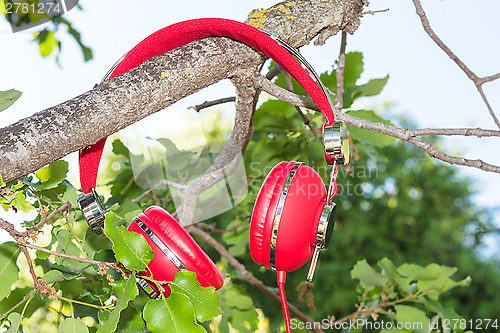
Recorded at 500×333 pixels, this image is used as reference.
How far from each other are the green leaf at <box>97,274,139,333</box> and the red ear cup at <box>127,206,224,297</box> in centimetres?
7

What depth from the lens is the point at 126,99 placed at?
0.45 meters

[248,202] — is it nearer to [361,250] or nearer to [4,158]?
[4,158]

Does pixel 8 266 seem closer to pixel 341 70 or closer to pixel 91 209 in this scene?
pixel 91 209

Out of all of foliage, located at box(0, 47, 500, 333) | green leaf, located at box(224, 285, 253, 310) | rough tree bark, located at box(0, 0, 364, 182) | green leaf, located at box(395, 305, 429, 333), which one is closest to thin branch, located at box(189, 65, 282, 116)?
foliage, located at box(0, 47, 500, 333)

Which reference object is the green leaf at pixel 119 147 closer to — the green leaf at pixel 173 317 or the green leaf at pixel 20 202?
the green leaf at pixel 20 202

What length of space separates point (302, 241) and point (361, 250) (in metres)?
2.53

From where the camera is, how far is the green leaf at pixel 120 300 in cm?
38

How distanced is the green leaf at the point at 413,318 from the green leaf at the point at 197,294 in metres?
0.55

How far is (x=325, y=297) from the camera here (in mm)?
2771

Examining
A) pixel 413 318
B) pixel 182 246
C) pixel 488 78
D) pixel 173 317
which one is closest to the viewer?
pixel 173 317

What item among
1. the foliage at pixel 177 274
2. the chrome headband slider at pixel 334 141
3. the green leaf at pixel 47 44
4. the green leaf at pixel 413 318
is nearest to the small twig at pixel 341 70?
the foliage at pixel 177 274

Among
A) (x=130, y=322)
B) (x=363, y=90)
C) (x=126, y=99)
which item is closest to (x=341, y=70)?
(x=363, y=90)

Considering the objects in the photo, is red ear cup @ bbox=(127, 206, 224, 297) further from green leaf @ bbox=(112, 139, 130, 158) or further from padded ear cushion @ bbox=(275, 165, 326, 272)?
green leaf @ bbox=(112, 139, 130, 158)

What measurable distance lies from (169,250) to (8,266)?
190 millimetres
